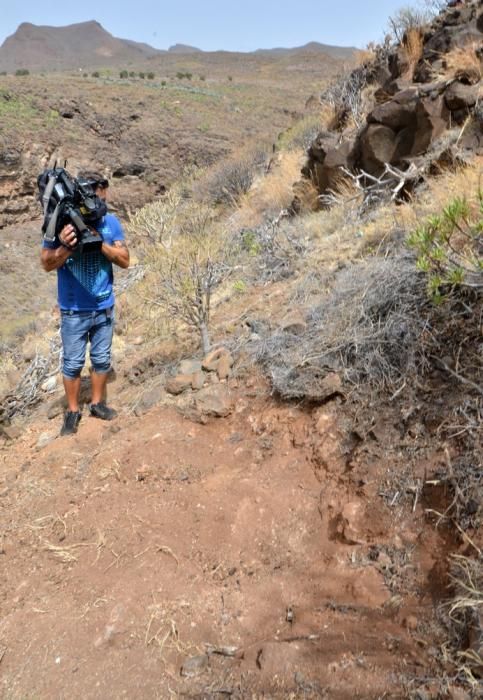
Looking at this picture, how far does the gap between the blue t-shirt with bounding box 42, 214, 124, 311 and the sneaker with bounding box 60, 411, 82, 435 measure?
0.72 m

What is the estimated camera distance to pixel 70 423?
324cm

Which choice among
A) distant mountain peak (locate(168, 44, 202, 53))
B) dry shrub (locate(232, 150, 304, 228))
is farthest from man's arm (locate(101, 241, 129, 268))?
distant mountain peak (locate(168, 44, 202, 53))

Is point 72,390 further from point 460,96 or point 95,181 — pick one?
point 460,96

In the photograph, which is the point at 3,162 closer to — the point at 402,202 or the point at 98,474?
the point at 402,202

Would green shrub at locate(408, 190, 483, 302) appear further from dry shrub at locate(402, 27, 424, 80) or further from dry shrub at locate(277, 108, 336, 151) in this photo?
dry shrub at locate(277, 108, 336, 151)

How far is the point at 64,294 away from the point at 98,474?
3.85ft

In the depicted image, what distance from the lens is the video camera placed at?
9.11 ft

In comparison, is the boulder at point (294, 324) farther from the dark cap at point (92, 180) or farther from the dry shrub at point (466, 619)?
the dry shrub at point (466, 619)

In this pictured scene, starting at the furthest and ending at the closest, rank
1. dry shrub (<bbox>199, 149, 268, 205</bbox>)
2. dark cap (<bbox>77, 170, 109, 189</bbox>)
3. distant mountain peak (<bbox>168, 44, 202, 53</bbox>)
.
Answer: distant mountain peak (<bbox>168, 44, 202, 53</bbox>) < dry shrub (<bbox>199, 149, 268, 205</bbox>) < dark cap (<bbox>77, 170, 109, 189</bbox>)

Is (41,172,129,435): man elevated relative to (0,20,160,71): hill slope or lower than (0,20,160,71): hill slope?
lower

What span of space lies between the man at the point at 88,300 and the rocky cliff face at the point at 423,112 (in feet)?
9.87

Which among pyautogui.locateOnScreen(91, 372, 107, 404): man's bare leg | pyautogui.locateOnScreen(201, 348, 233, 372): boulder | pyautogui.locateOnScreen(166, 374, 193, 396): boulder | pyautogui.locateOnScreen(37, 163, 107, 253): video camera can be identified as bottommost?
pyautogui.locateOnScreen(91, 372, 107, 404): man's bare leg

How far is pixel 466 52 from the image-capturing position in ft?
17.0

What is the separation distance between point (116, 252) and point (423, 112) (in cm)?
382
